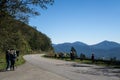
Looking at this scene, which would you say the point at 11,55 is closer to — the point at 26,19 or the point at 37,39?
the point at 26,19

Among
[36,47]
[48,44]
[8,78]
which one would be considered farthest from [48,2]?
[48,44]

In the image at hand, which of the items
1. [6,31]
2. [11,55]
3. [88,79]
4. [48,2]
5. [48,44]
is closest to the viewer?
[88,79]

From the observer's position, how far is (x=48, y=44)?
7288 inches

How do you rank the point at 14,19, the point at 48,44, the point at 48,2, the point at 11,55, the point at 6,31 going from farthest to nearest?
the point at 48,44, the point at 6,31, the point at 14,19, the point at 48,2, the point at 11,55

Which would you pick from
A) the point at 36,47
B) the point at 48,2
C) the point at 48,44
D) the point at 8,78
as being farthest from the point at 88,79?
the point at 48,44

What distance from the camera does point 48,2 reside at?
38.8 m

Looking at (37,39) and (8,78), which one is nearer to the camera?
(8,78)

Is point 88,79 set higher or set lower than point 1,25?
lower

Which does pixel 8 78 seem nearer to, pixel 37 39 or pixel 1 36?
pixel 1 36

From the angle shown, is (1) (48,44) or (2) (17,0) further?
(1) (48,44)

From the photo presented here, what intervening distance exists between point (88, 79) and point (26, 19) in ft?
66.7

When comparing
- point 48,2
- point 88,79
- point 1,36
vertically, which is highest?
point 48,2

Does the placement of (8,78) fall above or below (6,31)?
below

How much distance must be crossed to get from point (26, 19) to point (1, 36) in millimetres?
6062
